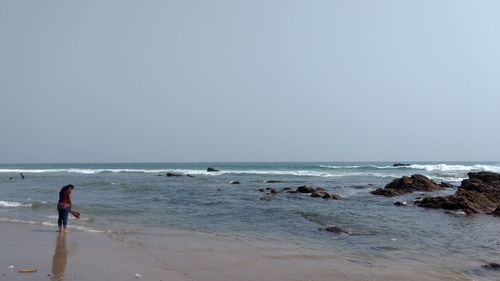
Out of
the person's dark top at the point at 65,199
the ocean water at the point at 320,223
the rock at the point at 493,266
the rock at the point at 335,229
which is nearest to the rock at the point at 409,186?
the ocean water at the point at 320,223

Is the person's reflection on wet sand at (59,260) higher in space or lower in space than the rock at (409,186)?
lower

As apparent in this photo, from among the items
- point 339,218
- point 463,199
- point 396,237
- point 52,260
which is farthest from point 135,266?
point 463,199

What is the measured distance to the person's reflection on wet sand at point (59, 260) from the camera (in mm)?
8477

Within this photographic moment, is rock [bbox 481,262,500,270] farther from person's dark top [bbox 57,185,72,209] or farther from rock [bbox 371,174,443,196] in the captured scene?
rock [bbox 371,174,443,196]

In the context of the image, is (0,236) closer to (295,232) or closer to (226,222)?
(226,222)

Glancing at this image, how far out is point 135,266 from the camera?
9414 millimetres

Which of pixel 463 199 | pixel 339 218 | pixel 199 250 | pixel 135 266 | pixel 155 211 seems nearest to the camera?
pixel 135 266

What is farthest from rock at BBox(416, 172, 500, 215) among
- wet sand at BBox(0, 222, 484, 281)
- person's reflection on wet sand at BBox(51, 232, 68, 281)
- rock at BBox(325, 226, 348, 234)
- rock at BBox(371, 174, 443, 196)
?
person's reflection on wet sand at BBox(51, 232, 68, 281)

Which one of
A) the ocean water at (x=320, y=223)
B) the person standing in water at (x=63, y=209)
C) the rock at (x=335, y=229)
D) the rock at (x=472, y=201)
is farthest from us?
the rock at (x=472, y=201)

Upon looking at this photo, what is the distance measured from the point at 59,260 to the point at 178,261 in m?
2.69

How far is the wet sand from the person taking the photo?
883 centimetres

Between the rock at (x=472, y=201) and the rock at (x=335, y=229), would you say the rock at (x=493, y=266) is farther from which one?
the rock at (x=472, y=201)

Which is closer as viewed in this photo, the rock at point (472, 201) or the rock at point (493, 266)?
the rock at point (493, 266)

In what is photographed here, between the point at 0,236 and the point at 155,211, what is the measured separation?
25.8 ft
